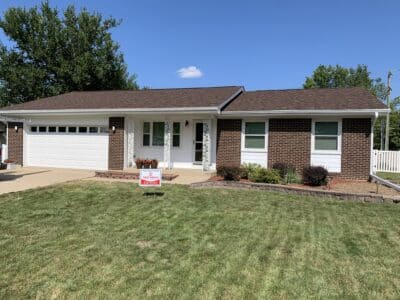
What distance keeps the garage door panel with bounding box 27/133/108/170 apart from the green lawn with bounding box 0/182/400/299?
22.4ft

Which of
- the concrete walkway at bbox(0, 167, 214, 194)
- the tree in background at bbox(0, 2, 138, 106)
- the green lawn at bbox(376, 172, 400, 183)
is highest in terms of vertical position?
the tree in background at bbox(0, 2, 138, 106)

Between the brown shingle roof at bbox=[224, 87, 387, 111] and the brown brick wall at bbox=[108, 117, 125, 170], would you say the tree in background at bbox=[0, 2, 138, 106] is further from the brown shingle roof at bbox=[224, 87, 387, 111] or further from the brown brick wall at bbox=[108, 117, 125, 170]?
the brown shingle roof at bbox=[224, 87, 387, 111]

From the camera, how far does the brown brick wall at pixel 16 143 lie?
1588 centimetres

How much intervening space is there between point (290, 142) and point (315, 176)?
8.76ft

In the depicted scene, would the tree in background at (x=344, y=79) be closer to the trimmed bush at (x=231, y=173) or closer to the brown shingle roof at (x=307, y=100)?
the brown shingle roof at (x=307, y=100)

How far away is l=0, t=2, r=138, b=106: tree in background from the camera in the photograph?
27172 millimetres

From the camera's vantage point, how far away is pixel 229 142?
13398 millimetres

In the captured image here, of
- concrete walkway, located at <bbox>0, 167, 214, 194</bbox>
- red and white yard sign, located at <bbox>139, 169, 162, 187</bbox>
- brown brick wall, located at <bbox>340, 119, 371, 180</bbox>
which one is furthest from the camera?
brown brick wall, located at <bbox>340, 119, 371, 180</bbox>

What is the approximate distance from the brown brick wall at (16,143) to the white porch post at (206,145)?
30.8 feet

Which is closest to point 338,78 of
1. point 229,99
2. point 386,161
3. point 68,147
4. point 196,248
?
point 386,161

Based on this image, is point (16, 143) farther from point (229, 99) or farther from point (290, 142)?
point (290, 142)

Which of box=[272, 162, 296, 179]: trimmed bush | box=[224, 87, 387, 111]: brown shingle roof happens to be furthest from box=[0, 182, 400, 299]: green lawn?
box=[224, 87, 387, 111]: brown shingle roof

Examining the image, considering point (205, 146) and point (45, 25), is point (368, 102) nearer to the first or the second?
point (205, 146)

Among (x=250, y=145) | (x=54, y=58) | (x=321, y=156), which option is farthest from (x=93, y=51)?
(x=321, y=156)
